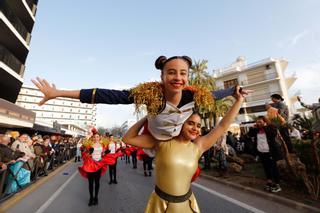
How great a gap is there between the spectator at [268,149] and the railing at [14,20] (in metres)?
20.1

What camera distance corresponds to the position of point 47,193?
19.7 feet

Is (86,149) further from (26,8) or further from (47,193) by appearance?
(26,8)

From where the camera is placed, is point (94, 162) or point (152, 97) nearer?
point (152, 97)

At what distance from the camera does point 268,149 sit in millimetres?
4918

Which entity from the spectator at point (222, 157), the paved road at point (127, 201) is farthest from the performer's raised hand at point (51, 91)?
the spectator at point (222, 157)

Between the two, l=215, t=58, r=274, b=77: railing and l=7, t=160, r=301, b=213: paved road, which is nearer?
l=7, t=160, r=301, b=213: paved road

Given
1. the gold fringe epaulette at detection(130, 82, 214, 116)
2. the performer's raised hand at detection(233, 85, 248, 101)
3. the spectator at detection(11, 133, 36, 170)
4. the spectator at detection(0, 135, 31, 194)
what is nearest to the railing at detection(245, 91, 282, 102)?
the spectator at detection(11, 133, 36, 170)

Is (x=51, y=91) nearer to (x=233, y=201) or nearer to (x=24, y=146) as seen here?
(x=233, y=201)

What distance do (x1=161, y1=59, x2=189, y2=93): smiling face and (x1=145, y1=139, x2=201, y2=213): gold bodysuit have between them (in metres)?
0.49

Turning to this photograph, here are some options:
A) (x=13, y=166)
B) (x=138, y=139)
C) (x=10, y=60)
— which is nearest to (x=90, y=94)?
(x=138, y=139)

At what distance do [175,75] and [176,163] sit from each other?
770mm

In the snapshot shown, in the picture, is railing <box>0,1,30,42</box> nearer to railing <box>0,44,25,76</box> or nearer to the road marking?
railing <box>0,44,25,76</box>

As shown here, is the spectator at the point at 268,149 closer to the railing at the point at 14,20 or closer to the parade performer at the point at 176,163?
the parade performer at the point at 176,163

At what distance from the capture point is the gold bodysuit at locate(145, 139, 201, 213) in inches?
64.0
